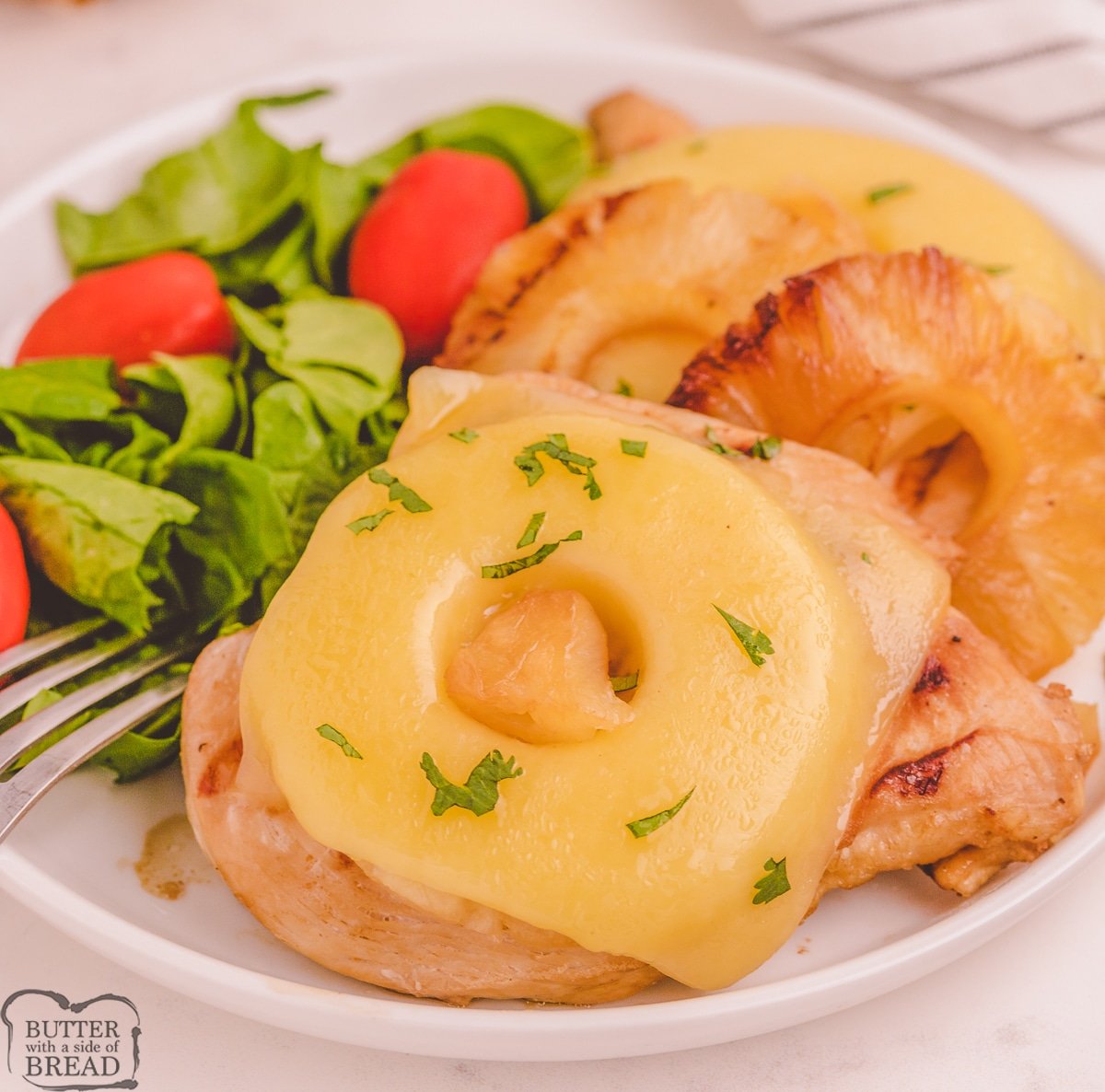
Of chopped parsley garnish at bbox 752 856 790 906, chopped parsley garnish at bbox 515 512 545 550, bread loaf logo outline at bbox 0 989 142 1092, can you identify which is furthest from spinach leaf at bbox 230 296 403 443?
chopped parsley garnish at bbox 752 856 790 906

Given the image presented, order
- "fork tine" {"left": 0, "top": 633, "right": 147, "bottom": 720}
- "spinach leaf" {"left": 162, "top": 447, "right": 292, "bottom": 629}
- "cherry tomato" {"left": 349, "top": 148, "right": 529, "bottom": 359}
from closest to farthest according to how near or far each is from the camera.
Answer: "fork tine" {"left": 0, "top": 633, "right": 147, "bottom": 720} < "spinach leaf" {"left": 162, "top": 447, "right": 292, "bottom": 629} < "cherry tomato" {"left": 349, "top": 148, "right": 529, "bottom": 359}

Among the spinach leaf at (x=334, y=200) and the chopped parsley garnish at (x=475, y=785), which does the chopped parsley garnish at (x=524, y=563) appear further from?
the spinach leaf at (x=334, y=200)

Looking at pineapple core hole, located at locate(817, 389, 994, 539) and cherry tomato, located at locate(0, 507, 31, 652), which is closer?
cherry tomato, located at locate(0, 507, 31, 652)

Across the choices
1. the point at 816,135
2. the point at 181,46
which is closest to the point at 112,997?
the point at 816,135

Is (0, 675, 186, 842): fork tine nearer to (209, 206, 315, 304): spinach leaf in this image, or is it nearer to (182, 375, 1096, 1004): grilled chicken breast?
(182, 375, 1096, 1004): grilled chicken breast

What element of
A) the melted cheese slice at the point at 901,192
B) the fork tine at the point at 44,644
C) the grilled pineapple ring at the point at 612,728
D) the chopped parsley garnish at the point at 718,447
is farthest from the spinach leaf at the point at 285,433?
the melted cheese slice at the point at 901,192

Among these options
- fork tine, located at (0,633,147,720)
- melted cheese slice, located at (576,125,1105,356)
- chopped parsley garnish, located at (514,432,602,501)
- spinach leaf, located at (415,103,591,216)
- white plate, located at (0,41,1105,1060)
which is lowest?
white plate, located at (0,41,1105,1060)
